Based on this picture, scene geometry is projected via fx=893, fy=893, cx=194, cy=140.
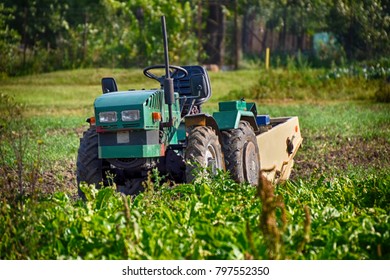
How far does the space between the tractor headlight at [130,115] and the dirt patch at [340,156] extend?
2349 mm

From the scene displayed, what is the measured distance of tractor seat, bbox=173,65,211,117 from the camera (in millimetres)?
7938

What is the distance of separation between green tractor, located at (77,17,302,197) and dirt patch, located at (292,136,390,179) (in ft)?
3.63

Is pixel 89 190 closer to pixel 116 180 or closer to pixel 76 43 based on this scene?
pixel 116 180

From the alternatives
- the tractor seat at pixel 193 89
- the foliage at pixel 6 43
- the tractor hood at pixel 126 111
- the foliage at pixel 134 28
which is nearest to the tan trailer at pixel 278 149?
the tractor seat at pixel 193 89

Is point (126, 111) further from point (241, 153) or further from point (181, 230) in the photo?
point (181, 230)

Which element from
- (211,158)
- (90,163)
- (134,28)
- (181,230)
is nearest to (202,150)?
(211,158)

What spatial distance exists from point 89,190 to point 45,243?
0.93m

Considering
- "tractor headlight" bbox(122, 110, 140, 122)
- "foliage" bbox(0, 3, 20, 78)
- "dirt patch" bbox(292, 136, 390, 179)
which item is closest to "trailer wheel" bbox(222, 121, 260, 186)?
"dirt patch" bbox(292, 136, 390, 179)

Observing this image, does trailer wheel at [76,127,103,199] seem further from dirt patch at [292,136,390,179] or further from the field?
dirt patch at [292,136,390,179]

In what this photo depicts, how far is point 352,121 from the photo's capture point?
12.6 metres

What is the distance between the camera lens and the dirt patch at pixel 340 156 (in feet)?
29.7

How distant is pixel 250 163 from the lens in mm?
7828

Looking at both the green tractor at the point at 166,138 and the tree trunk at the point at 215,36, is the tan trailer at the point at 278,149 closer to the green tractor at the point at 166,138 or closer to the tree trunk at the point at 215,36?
the green tractor at the point at 166,138
